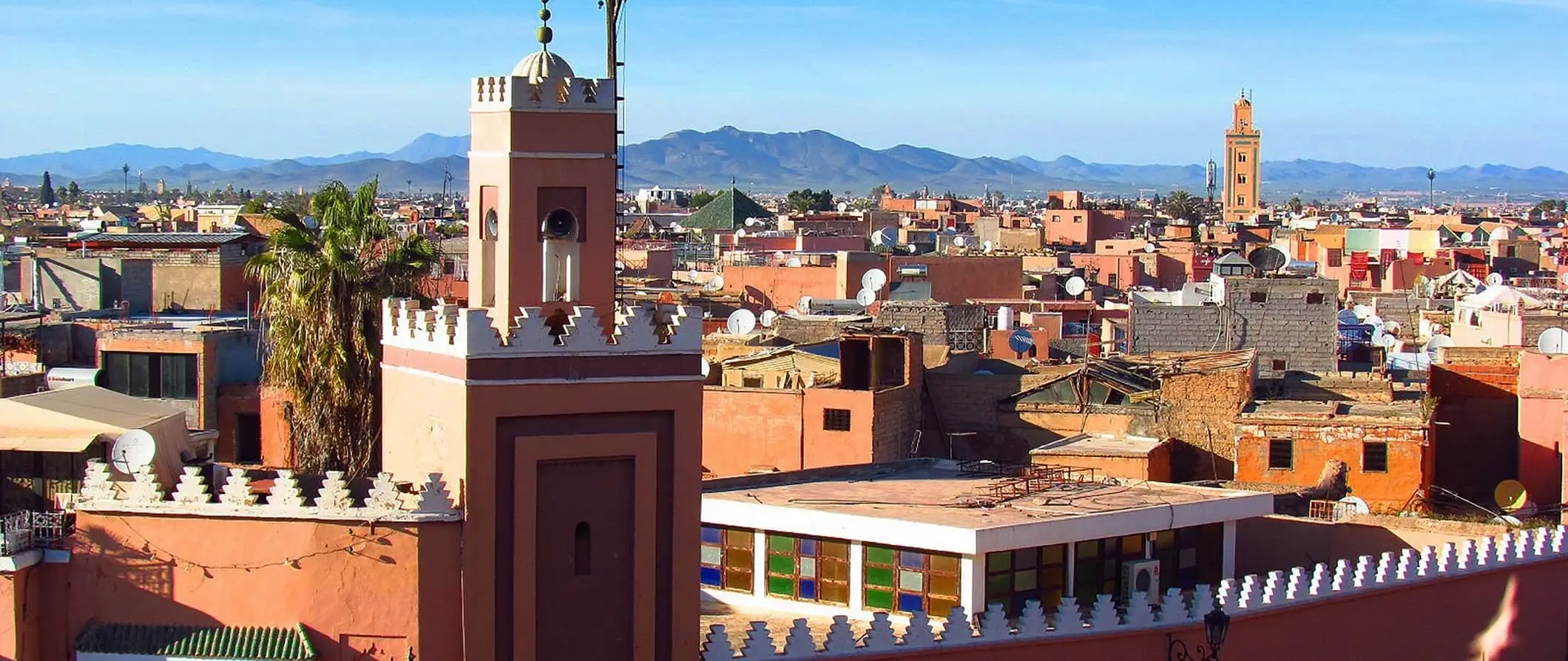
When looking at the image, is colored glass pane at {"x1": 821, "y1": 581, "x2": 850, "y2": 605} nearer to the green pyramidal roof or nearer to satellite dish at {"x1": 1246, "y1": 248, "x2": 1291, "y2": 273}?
satellite dish at {"x1": 1246, "y1": 248, "x2": 1291, "y2": 273}

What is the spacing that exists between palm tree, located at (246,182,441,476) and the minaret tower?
12.1ft

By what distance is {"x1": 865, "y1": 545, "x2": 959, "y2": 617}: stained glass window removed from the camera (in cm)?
1755

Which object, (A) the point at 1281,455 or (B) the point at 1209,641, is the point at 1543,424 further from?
(B) the point at 1209,641

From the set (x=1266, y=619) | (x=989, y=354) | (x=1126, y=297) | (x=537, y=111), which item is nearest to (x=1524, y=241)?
(x=1126, y=297)

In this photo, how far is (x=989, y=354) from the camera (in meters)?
31.9

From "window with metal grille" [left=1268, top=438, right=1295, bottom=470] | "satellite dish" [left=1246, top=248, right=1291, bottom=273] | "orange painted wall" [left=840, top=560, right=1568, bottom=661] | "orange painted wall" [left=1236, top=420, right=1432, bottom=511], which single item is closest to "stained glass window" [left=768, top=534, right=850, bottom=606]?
"orange painted wall" [left=840, top=560, right=1568, bottom=661]

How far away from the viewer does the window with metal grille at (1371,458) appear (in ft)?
74.4

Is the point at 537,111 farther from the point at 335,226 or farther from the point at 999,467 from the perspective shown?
the point at 999,467

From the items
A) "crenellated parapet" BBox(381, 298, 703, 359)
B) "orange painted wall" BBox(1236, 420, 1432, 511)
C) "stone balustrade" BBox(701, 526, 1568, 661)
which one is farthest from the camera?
"orange painted wall" BBox(1236, 420, 1432, 511)

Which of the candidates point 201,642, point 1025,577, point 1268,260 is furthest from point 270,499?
point 1268,260

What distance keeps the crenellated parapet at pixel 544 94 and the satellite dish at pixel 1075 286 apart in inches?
1305

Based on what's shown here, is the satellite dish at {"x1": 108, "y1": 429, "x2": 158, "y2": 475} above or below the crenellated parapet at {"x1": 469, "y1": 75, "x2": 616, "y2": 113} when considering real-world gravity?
below

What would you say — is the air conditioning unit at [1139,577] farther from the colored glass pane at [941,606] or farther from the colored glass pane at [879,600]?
the colored glass pane at [879,600]

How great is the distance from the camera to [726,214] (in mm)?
83125
